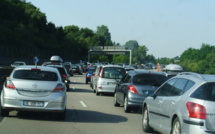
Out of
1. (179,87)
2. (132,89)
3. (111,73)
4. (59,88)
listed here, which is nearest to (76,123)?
(59,88)

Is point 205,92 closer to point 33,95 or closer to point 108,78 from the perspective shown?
point 33,95

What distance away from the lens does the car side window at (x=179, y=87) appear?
30.5 feet

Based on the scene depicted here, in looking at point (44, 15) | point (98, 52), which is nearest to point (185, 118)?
point (44, 15)

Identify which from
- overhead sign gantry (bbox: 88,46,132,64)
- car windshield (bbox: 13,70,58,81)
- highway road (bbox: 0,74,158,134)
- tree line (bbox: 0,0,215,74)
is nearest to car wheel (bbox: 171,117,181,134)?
highway road (bbox: 0,74,158,134)

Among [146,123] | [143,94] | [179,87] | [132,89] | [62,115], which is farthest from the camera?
[132,89]

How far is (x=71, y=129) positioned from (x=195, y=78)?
392cm

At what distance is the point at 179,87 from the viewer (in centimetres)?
952

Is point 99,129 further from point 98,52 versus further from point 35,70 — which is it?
point 98,52

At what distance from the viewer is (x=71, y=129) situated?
38.1ft

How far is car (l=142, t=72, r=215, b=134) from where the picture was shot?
812cm

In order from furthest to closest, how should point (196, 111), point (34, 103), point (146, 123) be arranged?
point (34, 103) < point (146, 123) < point (196, 111)

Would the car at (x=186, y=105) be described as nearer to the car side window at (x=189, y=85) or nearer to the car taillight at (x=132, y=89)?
the car side window at (x=189, y=85)

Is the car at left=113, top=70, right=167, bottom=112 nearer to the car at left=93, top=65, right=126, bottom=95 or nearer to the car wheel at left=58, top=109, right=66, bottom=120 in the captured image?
the car wheel at left=58, top=109, right=66, bottom=120

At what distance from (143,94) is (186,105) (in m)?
7.49
